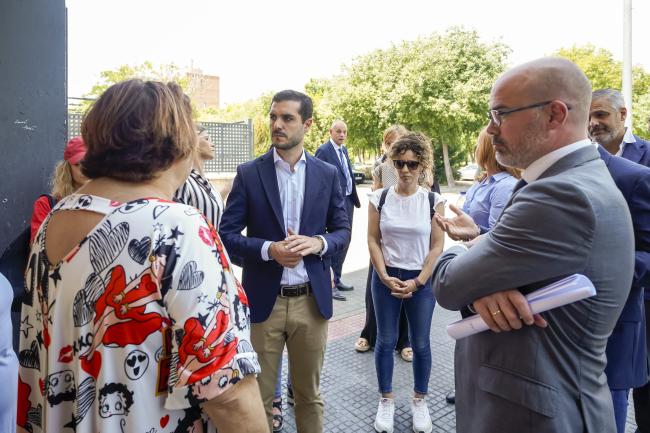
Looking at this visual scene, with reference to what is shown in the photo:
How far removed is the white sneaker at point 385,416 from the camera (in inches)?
126

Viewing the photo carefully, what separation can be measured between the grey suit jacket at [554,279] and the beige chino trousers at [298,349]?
140cm

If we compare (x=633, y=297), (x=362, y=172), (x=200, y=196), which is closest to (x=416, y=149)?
(x=633, y=297)

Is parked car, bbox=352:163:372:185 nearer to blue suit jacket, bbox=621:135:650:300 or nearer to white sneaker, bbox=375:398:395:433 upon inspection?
blue suit jacket, bbox=621:135:650:300

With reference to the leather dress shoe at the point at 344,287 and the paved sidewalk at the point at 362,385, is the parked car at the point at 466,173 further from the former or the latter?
the paved sidewalk at the point at 362,385

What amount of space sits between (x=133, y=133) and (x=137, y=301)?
44 centimetres

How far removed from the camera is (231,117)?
40.7 metres

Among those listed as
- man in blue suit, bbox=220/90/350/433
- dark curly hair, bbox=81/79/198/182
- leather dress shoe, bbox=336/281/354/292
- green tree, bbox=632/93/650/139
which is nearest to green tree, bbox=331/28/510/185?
green tree, bbox=632/93/650/139

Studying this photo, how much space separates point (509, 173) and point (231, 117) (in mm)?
39520

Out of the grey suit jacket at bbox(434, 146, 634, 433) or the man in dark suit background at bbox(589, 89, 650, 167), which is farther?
the man in dark suit background at bbox(589, 89, 650, 167)

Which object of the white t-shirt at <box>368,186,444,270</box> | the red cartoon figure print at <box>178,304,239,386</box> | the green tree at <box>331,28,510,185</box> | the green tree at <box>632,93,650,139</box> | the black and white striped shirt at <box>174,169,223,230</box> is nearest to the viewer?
the red cartoon figure print at <box>178,304,239,386</box>

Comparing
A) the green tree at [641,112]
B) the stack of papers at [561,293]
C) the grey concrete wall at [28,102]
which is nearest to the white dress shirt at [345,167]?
the grey concrete wall at [28,102]

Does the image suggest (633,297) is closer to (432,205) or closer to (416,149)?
(432,205)

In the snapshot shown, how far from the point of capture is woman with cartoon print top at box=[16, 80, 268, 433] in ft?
3.74

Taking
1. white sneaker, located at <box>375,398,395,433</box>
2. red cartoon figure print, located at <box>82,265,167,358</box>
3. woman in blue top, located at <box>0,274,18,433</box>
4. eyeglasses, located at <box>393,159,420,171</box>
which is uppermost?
eyeglasses, located at <box>393,159,420,171</box>
